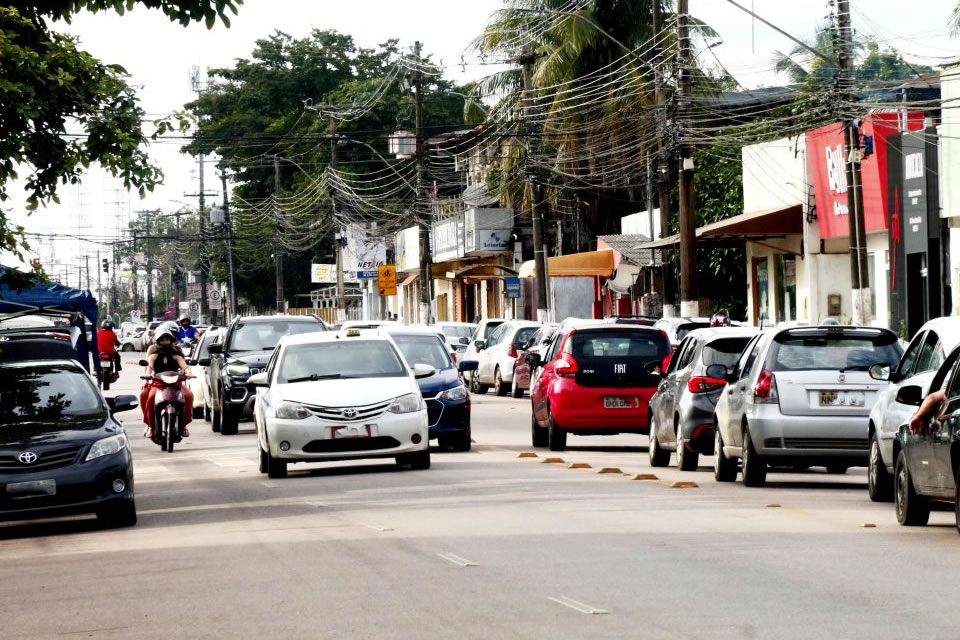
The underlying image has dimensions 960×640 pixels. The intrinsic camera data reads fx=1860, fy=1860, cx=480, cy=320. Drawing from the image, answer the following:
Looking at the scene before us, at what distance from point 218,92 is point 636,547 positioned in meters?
91.2

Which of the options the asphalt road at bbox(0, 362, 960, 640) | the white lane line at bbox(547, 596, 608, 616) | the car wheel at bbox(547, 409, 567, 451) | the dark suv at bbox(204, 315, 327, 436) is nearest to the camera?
the asphalt road at bbox(0, 362, 960, 640)

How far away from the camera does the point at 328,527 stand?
14984 mm

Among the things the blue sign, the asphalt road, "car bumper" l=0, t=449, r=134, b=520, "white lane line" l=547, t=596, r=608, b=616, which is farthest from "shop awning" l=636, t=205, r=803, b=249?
"white lane line" l=547, t=596, r=608, b=616

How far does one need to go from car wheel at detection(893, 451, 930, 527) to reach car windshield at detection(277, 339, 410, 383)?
7801 mm

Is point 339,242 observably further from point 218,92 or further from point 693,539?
point 693,539

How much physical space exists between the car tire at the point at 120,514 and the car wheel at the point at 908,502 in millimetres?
6431

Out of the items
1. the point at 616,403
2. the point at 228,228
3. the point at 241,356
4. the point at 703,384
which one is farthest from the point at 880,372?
the point at 228,228

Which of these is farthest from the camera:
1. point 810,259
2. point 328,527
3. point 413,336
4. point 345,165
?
point 345,165

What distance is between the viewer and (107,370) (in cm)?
4934

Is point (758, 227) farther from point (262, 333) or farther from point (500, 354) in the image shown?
point (262, 333)

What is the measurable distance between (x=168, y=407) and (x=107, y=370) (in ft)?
69.9

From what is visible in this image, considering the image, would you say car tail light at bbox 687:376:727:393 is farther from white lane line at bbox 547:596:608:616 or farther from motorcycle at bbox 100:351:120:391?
motorcycle at bbox 100:351:120:391

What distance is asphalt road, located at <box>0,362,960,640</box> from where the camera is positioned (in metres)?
9.58

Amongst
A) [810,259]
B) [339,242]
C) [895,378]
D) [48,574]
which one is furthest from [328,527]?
[339,242]
